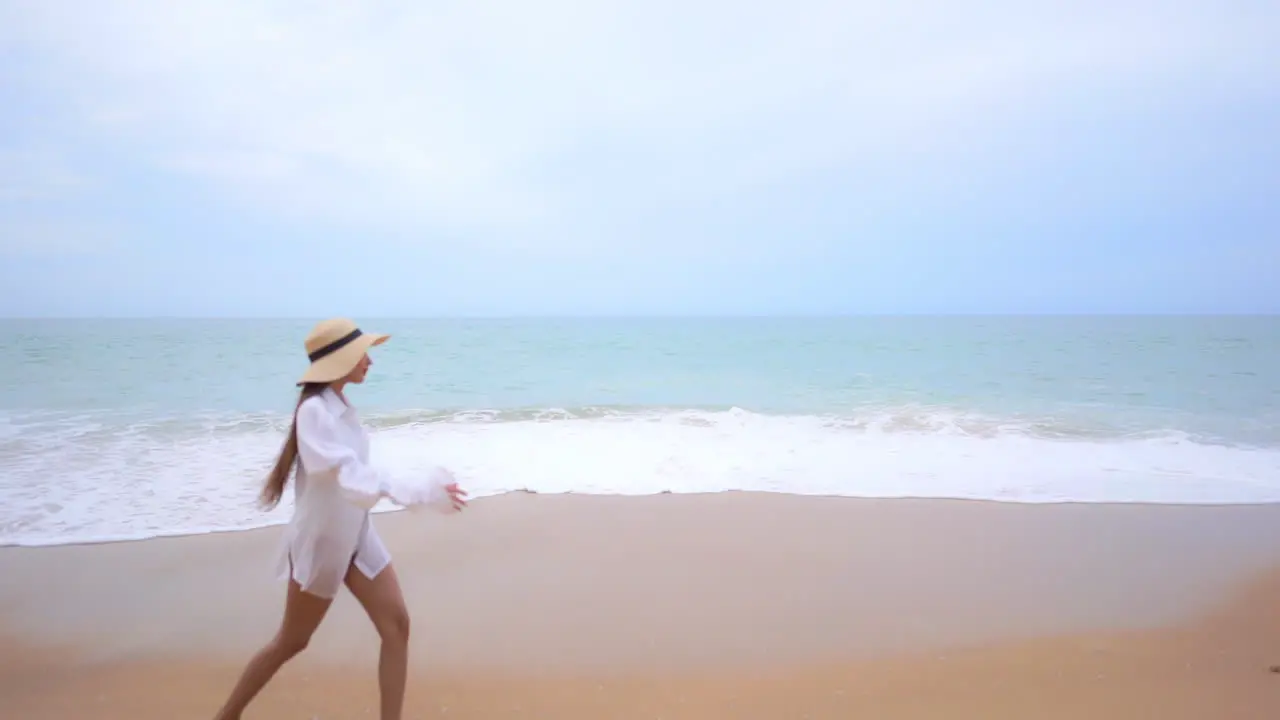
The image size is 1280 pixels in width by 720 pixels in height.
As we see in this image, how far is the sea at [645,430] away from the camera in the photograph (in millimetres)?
7883

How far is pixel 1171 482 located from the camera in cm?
848

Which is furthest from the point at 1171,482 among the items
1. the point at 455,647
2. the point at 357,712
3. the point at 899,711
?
the point at 357,712

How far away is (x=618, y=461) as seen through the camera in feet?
31.3

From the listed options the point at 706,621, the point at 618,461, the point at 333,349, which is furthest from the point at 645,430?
the point at 333,349

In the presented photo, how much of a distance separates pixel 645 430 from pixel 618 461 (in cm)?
274

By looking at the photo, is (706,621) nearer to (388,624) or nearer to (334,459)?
(388,624)

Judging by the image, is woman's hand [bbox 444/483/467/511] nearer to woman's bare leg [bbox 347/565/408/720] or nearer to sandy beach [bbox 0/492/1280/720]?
woman's bare leg [bbox 347/565/408/720]

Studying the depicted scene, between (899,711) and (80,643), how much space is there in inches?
181

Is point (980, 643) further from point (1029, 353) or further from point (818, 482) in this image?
point (1029, 353)

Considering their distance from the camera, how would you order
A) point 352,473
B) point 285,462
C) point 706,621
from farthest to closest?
point 706,621 < point 285,462 < point 352,473

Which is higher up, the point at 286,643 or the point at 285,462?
the point at 285,462

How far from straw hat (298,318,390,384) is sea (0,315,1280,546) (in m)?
0.52

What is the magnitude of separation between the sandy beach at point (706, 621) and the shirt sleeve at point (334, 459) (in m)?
1.59

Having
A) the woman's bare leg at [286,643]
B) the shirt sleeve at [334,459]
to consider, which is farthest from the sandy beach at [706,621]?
the shirt sleeve at [334,459]
